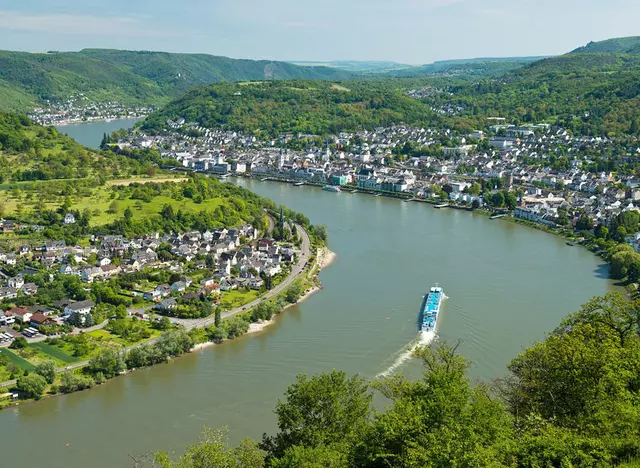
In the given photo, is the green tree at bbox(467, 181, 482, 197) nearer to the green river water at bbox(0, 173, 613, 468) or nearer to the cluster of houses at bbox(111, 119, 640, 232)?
the cluster of houses at bbox(111, 119, 640, 232)

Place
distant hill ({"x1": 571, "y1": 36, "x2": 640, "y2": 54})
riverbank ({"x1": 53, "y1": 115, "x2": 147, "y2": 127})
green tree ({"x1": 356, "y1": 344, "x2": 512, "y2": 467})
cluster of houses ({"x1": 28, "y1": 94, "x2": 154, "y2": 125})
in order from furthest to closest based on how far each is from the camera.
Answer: distant hill ({"x1": 571, "y1": 36, "x2": 640, "y2": 54}) < cluster of houses ({"x1": 28, "y1": 94, "x2": 154, "y2": 125}) < riverbank ({"x1": 53, "y1": 115, "x2": 147, "y2": 127}) < green tree ({"x1": 356, "y1": 344, "x2": 512, "y2": 467})

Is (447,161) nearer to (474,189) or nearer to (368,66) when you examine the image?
(474,189)

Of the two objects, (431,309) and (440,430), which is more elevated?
(440,430)

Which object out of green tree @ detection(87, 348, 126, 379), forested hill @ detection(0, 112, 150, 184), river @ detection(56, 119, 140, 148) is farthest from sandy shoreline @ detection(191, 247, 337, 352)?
river @ detection(56, 119, 140, 148)

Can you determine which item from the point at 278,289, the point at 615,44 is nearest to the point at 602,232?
the point at 278,289

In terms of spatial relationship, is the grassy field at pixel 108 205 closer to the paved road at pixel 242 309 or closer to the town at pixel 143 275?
the town at pixel 143 275

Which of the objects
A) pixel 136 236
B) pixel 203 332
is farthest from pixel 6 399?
pixel 136 236

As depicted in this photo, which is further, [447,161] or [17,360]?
[447,161]
